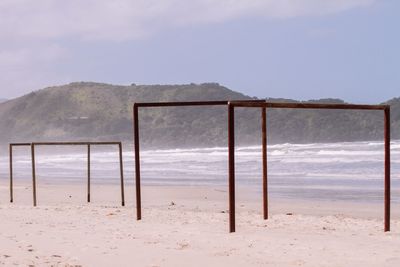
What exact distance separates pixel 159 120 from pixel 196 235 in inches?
3297

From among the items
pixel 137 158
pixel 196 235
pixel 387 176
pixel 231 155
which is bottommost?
pixel 196 235

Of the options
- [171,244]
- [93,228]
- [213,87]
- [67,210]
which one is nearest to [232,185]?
[171,244]

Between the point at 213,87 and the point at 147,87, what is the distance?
12.3 meters

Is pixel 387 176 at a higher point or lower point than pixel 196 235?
higher

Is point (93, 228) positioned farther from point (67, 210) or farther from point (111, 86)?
point (111, 86)

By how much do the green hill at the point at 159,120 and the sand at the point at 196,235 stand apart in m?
58.0

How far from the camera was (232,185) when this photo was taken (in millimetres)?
9406

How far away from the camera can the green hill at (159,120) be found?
80.5 metres

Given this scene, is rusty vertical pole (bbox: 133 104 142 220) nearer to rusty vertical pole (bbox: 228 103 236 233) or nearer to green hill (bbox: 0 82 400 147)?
rusty vertical pole (bbox: 228 103 236 233)

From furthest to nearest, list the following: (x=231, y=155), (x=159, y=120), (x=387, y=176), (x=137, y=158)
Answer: (x=159, y=120), (x=137, y=158), (x=387, y=176), (x=231, y=155)

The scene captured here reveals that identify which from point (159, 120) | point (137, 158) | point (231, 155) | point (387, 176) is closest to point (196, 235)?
point (231, 155)

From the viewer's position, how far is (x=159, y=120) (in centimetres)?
9288

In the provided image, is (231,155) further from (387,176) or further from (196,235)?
(387,176)

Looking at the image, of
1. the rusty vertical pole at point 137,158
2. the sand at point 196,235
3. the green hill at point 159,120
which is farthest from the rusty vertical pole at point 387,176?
the green hill at point 159,120
